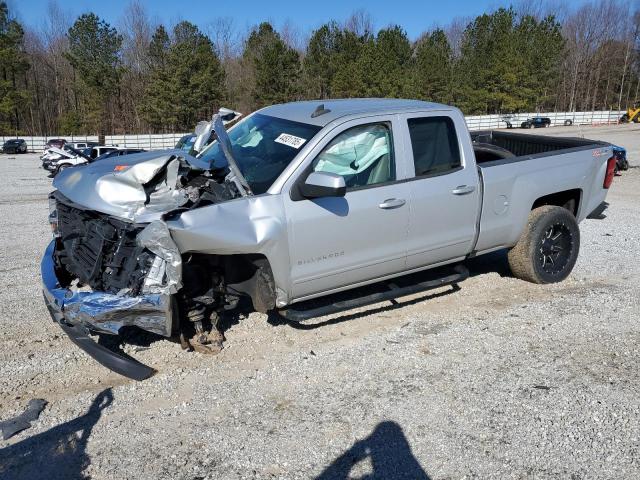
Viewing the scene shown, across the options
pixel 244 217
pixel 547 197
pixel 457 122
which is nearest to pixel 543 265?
pixel 547 197

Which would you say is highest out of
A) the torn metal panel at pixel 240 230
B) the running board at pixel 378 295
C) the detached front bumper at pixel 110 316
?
the torn metal panel at pixel 240 230

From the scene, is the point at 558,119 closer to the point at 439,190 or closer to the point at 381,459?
the point at 439,190

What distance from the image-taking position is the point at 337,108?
496 centimetres

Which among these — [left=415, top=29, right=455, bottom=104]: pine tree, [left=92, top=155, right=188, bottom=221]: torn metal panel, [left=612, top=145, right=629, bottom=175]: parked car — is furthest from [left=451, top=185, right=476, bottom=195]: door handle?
[left=415, top=29, right=455, bottom=104]: pine tree

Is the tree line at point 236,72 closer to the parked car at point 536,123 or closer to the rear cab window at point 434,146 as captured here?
the parked car at point 536,123

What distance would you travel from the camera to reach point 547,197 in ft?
20.1

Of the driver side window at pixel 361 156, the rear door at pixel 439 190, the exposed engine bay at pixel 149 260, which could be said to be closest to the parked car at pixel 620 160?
the rear door at pixel 439 190

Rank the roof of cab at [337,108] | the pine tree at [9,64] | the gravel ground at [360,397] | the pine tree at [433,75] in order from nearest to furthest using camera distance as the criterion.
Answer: the gravel ground at [360,397], the roof of cab at [337,108], the pine tree at [9,64], the pine tree at [433,75]

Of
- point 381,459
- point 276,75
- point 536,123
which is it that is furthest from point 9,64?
point 381,459

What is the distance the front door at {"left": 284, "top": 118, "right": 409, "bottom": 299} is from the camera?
170 inches

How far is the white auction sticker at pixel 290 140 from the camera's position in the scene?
14.8ft

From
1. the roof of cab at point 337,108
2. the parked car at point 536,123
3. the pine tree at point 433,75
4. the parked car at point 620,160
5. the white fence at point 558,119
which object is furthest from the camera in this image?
the pine tree at point 433,75

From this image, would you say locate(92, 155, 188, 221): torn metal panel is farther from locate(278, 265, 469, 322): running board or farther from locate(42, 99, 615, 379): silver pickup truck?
locate(278, 265, 469, 322): running board

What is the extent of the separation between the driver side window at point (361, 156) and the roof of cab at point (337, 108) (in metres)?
0.17
